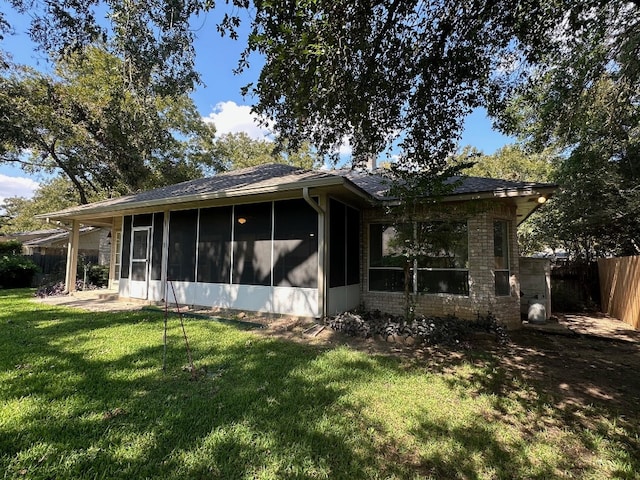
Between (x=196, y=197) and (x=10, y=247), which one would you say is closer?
(x=196, y=197)

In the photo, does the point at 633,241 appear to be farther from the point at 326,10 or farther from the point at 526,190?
the point at 326,10

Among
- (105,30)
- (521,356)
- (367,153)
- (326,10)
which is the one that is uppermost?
(105,30)

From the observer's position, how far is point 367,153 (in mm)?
6492

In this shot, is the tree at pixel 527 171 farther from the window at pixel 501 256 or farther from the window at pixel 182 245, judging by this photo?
the window at pixel 182 245

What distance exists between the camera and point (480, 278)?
21.6 feet

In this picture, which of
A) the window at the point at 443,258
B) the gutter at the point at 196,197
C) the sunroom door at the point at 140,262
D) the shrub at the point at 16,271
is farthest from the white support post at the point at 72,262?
the window at the point at 443,258

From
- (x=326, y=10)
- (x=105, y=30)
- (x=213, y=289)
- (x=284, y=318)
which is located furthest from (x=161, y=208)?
(x=326, y=10)

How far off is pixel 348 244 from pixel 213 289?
3445 millimetres

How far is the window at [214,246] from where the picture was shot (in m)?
7.43

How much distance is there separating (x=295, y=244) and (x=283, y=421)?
4.14 metres

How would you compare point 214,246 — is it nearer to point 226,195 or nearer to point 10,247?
point 226,195

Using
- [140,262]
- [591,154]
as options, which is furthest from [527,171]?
[140,262]

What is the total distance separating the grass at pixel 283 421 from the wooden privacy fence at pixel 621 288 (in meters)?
5.44

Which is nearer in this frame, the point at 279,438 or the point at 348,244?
the point at 279,438
